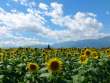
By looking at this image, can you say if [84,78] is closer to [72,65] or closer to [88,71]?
[88,71]

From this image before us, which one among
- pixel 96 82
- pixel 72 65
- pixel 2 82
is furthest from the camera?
pixel 72 65

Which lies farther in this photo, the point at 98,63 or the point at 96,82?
the point at 98,63

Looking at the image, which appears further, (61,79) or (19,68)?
(19,68)

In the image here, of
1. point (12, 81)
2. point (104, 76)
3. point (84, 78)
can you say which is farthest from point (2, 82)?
point (104, 76)

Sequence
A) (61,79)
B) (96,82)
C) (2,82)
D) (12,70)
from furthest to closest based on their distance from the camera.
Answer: (12,70) < (96,82) < (2,82) < (61,79)

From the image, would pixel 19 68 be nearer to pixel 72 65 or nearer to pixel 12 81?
pixel 12 81

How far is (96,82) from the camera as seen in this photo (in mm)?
10539

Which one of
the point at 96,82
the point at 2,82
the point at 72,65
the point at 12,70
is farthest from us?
the point at 72,65

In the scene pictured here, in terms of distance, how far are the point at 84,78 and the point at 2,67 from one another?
103 inches

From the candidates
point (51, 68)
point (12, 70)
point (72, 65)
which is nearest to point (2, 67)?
point (12, 70)

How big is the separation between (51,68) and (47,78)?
0.51 meters

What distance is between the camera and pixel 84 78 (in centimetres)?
983

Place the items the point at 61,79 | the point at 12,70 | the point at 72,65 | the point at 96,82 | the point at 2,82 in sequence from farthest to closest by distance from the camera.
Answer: the point at 72,65 < the point at 12,70 < the point at 96,82 < the point at 2,82 < the point at 61,79

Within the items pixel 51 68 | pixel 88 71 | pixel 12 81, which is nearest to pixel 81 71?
pixel 88 71
